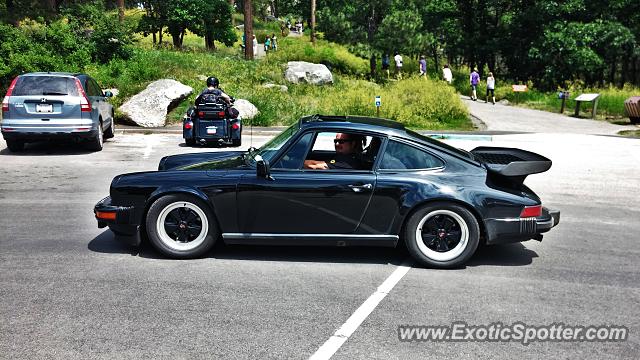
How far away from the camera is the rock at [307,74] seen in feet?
91.6

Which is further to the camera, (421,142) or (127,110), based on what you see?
(127,110)

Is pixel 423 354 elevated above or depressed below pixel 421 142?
below

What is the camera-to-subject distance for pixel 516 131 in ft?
68.0

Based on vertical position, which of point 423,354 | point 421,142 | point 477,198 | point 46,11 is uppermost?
point 46,11

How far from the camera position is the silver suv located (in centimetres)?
1256

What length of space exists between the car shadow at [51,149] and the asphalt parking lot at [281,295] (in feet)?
17.7

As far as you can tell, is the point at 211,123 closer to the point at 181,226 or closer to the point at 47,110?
the point at 47,110

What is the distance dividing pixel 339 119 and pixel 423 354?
9.59 ft

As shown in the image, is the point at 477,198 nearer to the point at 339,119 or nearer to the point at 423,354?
the point at 339,119

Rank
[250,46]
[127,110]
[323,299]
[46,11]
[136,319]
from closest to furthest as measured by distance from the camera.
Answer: [136,319], [323,299], [127,110], [250,46], [46,11]

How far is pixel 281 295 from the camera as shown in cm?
515

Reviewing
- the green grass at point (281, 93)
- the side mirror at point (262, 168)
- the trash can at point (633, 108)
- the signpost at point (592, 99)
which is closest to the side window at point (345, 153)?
the side mirror at point (262, 168)

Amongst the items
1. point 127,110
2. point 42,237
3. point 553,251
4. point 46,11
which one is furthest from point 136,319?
point 46,11

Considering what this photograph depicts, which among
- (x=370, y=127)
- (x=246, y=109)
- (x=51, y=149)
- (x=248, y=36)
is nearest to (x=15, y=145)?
(x=51, y=149)
